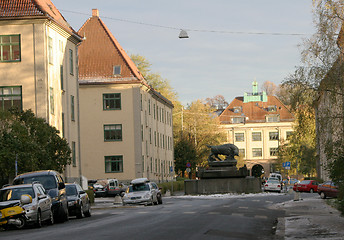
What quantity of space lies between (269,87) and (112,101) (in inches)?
3398

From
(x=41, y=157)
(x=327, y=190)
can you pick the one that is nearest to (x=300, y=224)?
(x=41, y=157)

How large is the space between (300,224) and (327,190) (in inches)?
1110

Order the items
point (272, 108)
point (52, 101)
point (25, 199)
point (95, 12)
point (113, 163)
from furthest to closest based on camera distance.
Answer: point (272, 108), point (95, 12), point (113, 163), point (52, 101), point (25, 199)

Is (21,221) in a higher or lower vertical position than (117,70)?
lower

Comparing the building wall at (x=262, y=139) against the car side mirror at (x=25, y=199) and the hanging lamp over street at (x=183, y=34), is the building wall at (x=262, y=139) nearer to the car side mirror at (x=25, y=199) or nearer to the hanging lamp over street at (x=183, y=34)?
the hanging lamp over street at (x=183, y=34)

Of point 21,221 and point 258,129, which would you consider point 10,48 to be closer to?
point 21,221

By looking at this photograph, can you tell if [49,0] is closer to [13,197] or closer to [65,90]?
[65,90]

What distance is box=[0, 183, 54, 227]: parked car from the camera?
23031 mm

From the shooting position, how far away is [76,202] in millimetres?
29438

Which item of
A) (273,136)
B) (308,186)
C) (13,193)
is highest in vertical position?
(273,136)

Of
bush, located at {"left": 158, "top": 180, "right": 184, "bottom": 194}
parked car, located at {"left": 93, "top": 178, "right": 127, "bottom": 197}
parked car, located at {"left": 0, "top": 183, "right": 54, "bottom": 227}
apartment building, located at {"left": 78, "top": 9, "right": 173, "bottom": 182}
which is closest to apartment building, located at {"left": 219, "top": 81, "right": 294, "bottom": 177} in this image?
bush, located at {"left": 158, "top": 180, "right": 184, "bottom": 194}

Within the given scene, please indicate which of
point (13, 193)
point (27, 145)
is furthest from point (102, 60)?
point (13, 193)

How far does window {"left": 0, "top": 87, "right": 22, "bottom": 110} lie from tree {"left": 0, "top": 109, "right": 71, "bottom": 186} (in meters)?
8.91

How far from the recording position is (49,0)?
172ft
